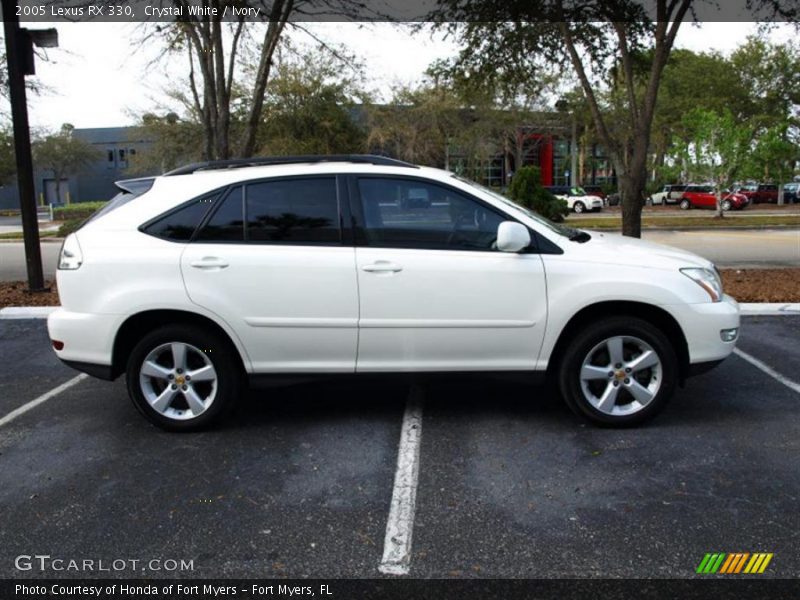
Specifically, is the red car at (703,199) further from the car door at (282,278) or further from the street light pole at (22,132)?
the car door at (282,278)

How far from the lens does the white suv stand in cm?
437

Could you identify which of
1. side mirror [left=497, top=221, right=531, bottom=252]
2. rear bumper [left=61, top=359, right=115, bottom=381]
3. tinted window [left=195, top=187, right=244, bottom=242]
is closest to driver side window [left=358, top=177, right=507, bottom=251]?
side mirror [left=497, top=221, right=531, bottom=252]

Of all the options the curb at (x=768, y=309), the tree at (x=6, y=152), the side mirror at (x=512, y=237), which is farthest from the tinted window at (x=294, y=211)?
the tree at (x=6, y=152)

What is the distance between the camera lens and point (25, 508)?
3.56 m

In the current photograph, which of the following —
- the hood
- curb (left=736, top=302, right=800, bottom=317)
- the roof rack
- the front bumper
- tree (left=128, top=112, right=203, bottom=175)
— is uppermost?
tree (left=128, top=112, right=203, bottom=175)

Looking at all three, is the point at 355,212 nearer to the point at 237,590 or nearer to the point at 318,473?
the point at 318,473

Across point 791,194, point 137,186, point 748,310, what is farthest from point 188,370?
point 791,194

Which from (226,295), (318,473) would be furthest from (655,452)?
(226,295)

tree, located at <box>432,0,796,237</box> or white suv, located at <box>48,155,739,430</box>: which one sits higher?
tree, located at <box>432,0,796,237</box>

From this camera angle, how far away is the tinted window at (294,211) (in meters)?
4.46

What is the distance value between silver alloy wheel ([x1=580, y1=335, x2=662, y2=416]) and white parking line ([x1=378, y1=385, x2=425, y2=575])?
3.72 feet

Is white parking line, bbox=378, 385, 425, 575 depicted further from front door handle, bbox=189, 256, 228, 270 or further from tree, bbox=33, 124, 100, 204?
tree, bbox=33, 124, 100, 204

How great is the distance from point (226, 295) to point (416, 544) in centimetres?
201

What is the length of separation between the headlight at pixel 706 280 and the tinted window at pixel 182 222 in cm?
306
